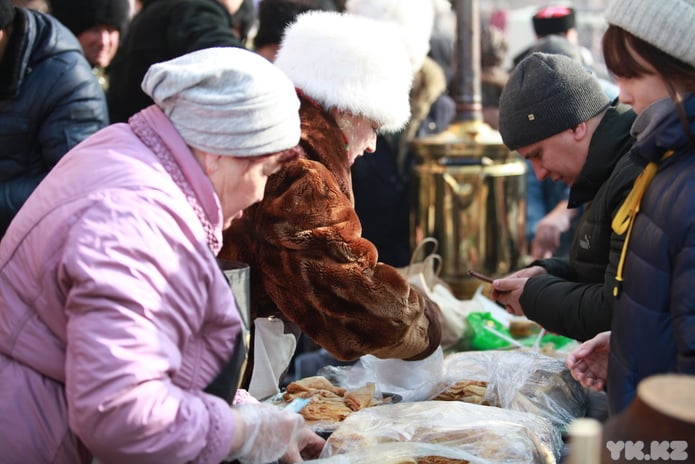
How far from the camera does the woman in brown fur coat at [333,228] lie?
2.42 meters

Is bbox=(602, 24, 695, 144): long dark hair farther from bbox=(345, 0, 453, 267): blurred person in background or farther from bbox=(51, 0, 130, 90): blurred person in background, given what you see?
bbox=(345, 0, 453, 267): blurred person in background

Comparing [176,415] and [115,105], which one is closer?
[176,415]

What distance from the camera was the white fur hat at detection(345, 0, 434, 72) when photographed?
3.88 metres

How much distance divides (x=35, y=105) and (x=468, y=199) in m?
2.65

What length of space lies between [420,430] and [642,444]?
99 cm

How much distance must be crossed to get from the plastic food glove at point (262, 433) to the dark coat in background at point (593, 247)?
938mm

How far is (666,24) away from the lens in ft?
5.88

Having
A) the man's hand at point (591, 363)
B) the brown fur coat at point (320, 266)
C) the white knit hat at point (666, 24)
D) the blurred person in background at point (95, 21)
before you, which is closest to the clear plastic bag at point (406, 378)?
the brown fur coat at point (320, 266)

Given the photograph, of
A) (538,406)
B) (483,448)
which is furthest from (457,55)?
(483,448)

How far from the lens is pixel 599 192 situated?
8.25ft

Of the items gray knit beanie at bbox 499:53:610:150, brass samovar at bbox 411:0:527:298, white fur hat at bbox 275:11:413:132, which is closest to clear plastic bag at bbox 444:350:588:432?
gray knit beanie at bbox 499:53:610:150

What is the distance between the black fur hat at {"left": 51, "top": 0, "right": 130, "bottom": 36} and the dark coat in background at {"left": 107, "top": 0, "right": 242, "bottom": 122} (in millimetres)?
120

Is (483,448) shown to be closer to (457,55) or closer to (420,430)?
(420,430)

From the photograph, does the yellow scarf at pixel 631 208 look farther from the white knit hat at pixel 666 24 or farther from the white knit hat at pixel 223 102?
the white knit hat at pixel 223 102
